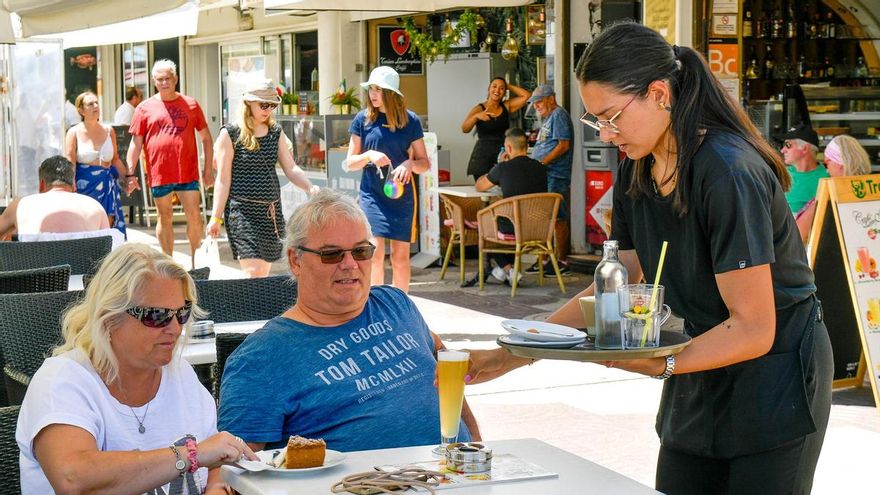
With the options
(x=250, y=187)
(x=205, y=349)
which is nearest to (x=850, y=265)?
(x=250, y=187)

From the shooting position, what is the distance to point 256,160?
841 cm

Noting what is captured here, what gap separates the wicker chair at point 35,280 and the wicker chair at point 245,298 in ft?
2.95

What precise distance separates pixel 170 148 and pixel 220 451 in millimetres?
8410

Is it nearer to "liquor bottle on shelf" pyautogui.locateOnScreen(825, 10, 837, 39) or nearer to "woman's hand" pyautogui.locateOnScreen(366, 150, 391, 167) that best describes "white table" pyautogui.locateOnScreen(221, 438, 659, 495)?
"woman's hand" pyautogui.locateOnScreen(366, 150, 391, 167)

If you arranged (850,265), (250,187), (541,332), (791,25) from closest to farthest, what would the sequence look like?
(541,332) < (850,265) < (250,187) < (791,25)

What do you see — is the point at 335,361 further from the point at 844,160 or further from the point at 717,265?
the point at 844,160

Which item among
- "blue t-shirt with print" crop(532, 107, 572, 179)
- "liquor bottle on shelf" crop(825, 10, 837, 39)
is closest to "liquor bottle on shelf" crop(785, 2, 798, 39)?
"liquor bottle on shelf" crop(825, 10, 837, 39)

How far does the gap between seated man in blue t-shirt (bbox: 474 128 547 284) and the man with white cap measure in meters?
0.74

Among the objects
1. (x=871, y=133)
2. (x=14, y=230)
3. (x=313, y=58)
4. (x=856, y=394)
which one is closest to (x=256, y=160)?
Result: (x=14, y=230)

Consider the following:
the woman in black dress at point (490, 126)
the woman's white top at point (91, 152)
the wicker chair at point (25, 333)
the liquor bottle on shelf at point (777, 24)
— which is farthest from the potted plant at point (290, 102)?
the wicker chair at point (25, 333)

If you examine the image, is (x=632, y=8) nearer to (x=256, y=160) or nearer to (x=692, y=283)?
(x=256, y=160)

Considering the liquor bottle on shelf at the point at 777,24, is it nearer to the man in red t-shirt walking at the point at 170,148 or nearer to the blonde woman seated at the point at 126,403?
the man in red t-shirt walking at the point at 170,148

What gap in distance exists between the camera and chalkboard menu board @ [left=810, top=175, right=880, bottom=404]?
7.00 metres

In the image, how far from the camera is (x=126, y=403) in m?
3.26
